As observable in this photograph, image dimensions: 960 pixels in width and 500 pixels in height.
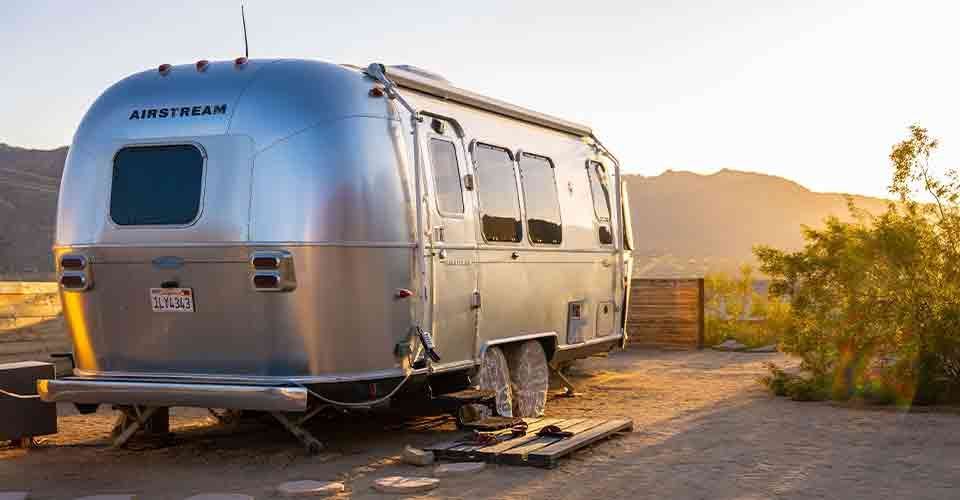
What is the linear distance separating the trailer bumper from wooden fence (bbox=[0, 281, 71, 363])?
517 cm

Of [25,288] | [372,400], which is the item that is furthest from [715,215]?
[372,400]

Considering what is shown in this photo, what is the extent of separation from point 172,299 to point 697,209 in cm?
11916

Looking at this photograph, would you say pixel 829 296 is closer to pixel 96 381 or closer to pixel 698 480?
pixel 698 480

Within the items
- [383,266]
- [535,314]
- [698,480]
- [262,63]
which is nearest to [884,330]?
[535,314]

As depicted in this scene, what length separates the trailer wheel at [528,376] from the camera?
36.6 feet

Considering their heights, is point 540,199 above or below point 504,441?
above

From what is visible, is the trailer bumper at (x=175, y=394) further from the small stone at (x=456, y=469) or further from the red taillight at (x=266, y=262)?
the small stone at (x=456, y=469)

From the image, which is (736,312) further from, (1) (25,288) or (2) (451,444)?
(2) (451,444)

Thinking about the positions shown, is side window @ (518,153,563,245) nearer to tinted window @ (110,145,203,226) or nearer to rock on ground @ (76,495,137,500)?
tinted window @ (110,145,203,226)

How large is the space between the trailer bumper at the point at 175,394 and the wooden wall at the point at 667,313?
12.7 metres

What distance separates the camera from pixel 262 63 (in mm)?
8977

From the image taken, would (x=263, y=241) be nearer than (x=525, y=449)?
Yes

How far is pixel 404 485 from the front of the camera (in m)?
7.99

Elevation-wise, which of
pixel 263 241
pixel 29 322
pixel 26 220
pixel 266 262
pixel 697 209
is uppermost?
pixel 697 209
